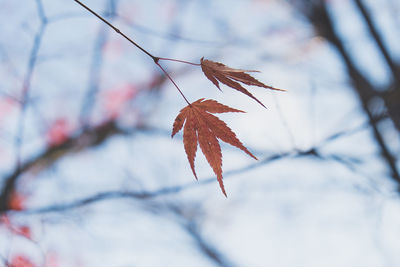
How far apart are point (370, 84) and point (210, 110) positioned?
7.53 feet

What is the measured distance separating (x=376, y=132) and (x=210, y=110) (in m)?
1.48

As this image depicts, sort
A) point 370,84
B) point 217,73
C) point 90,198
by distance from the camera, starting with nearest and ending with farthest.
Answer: point 217,73 → point 90,198 → point 370,84

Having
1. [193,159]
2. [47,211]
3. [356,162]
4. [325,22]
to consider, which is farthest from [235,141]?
[325,22]

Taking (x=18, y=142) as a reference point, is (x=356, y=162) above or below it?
below

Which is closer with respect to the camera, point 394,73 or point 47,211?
point 47,211

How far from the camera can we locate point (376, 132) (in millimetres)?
1841

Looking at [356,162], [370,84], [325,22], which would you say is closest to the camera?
[356,162]

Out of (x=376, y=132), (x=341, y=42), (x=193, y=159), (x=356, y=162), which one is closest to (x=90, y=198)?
(x=193, y=159)

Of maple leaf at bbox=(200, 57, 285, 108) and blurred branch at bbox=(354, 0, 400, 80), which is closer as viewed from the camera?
maple leaf at bbox=(200, 57, 285, 108)

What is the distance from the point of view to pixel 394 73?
218cm

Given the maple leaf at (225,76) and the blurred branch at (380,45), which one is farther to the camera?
the blurred branch at (380,45)

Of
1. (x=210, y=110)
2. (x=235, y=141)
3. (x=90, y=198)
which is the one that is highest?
(x=90, y=198)

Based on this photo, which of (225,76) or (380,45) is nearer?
(225,76)

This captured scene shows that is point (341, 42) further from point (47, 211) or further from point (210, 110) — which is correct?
point (47, 211)
